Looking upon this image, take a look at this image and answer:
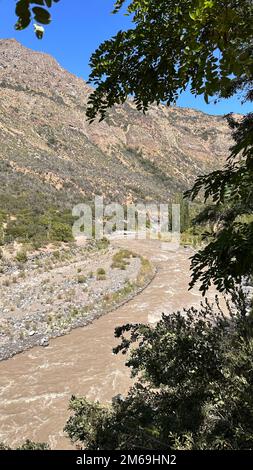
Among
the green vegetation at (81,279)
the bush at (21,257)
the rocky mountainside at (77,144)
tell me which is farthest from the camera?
the rocky mountainside at (77,144)

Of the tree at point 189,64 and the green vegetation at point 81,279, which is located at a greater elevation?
the tree at point 189,64

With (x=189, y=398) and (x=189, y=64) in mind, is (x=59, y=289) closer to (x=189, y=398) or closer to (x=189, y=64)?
(x=189, y=398)

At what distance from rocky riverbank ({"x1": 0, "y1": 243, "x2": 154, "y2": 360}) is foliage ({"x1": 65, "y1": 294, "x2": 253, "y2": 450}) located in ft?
27.2

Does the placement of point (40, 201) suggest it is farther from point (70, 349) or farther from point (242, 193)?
point (242, 193)

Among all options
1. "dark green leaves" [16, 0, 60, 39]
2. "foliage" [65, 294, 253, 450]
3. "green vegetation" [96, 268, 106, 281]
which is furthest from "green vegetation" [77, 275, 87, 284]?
"dark green leaves" [16, 0, 60, 39]

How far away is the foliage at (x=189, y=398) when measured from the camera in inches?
139

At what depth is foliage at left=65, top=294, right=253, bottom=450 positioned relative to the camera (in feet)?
11.5

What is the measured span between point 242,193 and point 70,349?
11.6m

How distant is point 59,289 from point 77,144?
5730 cm

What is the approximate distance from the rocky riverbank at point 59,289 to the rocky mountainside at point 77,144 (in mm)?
11739

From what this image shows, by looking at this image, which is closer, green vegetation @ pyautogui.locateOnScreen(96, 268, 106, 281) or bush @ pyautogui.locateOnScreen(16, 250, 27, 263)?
green vegetation @ pyautogui.locateOnScreen(96, 268, 106, 281)

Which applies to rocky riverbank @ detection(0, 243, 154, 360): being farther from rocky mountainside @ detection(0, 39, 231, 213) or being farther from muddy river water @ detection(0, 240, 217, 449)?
rocky mountainside @ detection(0, 39, 231, 213)

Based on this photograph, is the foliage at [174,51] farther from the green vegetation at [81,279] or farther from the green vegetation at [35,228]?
the green vegetation at [35,228]

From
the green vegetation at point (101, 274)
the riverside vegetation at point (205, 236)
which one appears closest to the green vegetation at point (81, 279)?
the green vegetation at point (101, 274)
